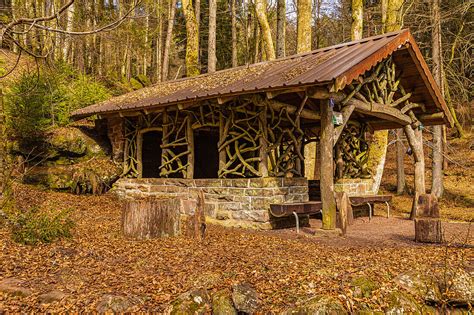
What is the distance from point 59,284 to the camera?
4.30 meters

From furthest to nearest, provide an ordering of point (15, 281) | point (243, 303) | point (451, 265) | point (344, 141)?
point (344, 141) → point (451, 265) → point (15, 281) → point (243, 303)

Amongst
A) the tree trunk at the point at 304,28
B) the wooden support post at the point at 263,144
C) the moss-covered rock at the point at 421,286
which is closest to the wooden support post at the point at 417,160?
the wooden support post at the point at 263,144

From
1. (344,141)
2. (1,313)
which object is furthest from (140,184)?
(1,313)

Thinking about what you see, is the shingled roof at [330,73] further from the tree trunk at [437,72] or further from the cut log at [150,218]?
the tree trunk at [437,72]

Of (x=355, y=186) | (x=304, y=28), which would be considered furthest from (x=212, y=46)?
(x=355, y=186)

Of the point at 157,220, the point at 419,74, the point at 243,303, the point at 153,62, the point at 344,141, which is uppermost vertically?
the point at 153,62

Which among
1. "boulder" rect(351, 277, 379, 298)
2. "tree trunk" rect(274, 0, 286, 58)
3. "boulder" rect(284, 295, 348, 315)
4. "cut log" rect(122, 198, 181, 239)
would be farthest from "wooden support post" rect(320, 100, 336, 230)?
"tree trunk" rect(274, 0, 286, 58)

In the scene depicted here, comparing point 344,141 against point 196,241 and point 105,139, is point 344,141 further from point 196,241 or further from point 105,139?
point 105,139

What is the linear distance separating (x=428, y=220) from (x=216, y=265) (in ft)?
13.8

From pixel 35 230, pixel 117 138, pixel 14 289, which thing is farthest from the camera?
pixel 117 138

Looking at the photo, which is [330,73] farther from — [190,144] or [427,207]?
[190,144]

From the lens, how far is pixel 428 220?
6945 mm

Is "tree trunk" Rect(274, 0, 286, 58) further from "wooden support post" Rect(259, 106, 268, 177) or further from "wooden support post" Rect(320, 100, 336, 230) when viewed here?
"wooden support post" Rect(320, 100, 336, 230)

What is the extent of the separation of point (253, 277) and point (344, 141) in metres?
7.61
